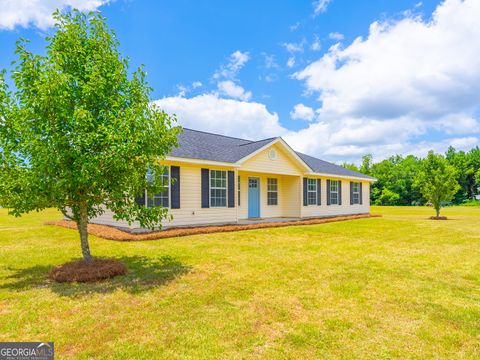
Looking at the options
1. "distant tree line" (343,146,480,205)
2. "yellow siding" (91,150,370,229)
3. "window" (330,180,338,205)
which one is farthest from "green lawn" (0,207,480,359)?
"distant tree line" (343,146,480,205)

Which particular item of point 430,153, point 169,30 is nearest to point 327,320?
point 169,30

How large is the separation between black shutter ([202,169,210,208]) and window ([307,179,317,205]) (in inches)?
311

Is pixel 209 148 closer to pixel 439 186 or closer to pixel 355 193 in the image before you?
pixel 355 193

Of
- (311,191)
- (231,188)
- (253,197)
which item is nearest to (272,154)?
(253,197)

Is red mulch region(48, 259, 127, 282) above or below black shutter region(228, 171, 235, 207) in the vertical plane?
below

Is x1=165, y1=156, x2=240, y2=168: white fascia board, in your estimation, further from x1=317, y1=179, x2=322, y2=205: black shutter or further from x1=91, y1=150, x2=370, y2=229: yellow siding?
x1=317, y1=179, x2=322, y2=205: black shutter

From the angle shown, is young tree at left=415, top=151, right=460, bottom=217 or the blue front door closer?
the blue front door

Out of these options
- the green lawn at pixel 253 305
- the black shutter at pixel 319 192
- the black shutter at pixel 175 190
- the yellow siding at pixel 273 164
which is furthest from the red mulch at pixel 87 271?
the black shutter at pixel 319 192

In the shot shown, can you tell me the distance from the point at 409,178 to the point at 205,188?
46490 mm

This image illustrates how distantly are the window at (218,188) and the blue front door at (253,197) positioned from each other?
10.2 ft

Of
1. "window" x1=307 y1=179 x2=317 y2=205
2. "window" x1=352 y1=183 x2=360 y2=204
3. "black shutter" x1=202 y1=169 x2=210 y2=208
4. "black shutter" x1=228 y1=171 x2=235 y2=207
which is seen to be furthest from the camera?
"window" x1=352 y1=183 x2=360 y2=204

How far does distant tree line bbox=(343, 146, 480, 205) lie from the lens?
155 feet

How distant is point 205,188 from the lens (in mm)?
13125

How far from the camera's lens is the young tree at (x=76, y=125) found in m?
5.09
